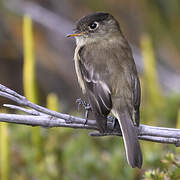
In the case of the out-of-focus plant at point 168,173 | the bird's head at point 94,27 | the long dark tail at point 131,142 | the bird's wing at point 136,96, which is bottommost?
the out-of-focus plant at point 168,173

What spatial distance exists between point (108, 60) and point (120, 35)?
2.34 feet

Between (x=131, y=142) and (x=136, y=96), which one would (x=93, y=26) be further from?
(x=131, y=142)

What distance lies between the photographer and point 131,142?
138 inches

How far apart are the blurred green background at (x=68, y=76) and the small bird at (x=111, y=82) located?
2.27 feet

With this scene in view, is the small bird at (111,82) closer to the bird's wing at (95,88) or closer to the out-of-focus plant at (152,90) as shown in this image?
the bird's wing at (95,88)

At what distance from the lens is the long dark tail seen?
11.2 feet

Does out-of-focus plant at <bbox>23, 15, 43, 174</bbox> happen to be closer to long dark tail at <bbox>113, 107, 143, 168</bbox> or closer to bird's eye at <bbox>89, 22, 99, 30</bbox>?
bird's eye at <bbox>89, 22, 99, 30</bbox>

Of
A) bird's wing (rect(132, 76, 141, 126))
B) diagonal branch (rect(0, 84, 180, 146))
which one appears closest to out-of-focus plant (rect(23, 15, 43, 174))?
bird's wing (rect(132, 76, 141, 126))

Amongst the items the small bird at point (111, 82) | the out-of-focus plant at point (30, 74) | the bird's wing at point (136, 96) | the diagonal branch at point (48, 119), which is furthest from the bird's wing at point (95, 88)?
the out-of-focus plant at point (30, 74)

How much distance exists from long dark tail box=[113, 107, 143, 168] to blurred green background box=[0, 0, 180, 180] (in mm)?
833

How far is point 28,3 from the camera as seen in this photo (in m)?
7.96

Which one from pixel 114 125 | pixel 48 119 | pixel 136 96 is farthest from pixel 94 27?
pixel 48 119

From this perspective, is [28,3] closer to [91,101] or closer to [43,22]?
[43,22]

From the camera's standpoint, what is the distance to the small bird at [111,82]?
3.52 meters
